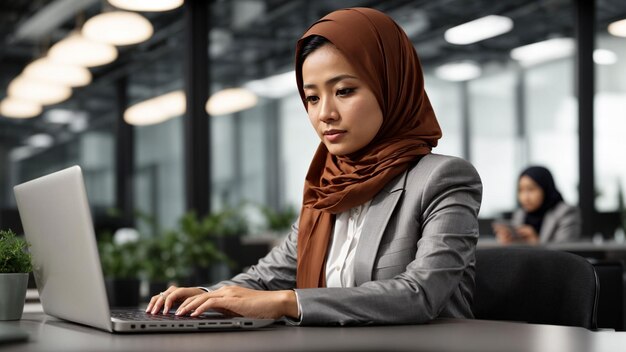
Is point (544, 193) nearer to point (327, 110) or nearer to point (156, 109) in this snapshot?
point (156, 109)

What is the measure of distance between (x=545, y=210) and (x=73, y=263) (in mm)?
5138

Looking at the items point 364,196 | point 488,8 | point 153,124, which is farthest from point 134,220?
point 364,196

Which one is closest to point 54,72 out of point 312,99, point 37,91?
point 37,91

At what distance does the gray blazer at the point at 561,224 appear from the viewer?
19.3 feet

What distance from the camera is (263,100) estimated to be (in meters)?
7.33

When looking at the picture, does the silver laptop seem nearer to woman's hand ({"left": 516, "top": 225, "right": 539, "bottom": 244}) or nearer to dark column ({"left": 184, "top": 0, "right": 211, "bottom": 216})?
woman's hand ({"left": 516, "top": 225, "right": 539, "bottom": 244})

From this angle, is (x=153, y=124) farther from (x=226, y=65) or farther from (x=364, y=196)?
(x=364, y=196)

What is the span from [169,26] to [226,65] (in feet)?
2.05

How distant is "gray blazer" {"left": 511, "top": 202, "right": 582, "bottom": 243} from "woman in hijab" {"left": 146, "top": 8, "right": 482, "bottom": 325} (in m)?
4.31

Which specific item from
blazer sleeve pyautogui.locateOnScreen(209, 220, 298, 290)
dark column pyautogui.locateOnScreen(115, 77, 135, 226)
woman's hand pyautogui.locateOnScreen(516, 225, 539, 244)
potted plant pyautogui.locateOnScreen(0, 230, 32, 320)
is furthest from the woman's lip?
dark column pyautogui.locateOnScreen(115, 77, 135, 226)

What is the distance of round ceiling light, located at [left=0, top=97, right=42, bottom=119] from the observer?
6089 mm

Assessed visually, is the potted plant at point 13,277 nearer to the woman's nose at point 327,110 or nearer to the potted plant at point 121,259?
the woman's nose at point 327,110

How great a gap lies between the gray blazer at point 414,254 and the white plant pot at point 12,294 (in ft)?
1.84

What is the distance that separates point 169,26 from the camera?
22.2 feet
